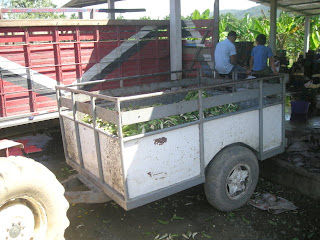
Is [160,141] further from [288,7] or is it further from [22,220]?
[288,7]

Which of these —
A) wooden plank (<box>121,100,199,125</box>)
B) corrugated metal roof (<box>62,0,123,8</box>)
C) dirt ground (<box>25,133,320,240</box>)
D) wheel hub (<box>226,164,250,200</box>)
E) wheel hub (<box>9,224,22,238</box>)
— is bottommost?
dirt ground (<box>25,133,320,240</box>)

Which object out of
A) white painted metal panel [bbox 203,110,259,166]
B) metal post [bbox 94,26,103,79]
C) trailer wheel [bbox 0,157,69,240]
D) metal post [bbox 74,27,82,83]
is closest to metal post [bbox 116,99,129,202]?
trailer wheel [bbox 0,157,69,240]

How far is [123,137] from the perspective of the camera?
3195mm

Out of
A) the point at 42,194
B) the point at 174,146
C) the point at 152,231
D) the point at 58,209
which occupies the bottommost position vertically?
the point at 152,231

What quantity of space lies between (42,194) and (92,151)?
0.95 m

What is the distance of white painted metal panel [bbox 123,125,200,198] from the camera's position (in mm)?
3180

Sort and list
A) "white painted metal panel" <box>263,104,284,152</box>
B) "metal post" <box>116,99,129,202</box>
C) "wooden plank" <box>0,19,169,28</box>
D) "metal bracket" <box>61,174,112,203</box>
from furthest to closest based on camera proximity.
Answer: "wooden plank" <box>0,19,169,28</box>, "white painted metal panel" <box>263,104,284,152</box>, "metal bracket" <box>61,174,112,203</box>, "metal post" <box>116,99,129,202</box>

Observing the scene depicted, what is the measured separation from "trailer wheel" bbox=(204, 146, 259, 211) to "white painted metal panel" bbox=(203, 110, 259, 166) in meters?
0.11

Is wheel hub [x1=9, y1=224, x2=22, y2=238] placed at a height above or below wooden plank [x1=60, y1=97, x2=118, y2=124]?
below

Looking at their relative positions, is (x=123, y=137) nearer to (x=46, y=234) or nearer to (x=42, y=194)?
(x=42, y=194)

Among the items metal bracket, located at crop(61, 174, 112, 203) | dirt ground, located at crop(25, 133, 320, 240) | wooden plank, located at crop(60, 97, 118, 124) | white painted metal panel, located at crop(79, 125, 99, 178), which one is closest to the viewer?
wooden plank, located at crop(60, 97, 118, 124)

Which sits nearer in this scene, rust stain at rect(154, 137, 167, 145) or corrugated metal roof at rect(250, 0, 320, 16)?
rust stain at rect(154, 137, 167, 145)

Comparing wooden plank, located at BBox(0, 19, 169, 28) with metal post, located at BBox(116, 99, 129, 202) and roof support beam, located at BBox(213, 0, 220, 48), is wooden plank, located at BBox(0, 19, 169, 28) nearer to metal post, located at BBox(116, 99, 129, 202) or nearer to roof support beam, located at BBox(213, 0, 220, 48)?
roof support beam, located at BBox(213, 0, 220, 48)

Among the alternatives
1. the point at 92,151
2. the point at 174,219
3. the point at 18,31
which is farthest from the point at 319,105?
the point at 18,31
